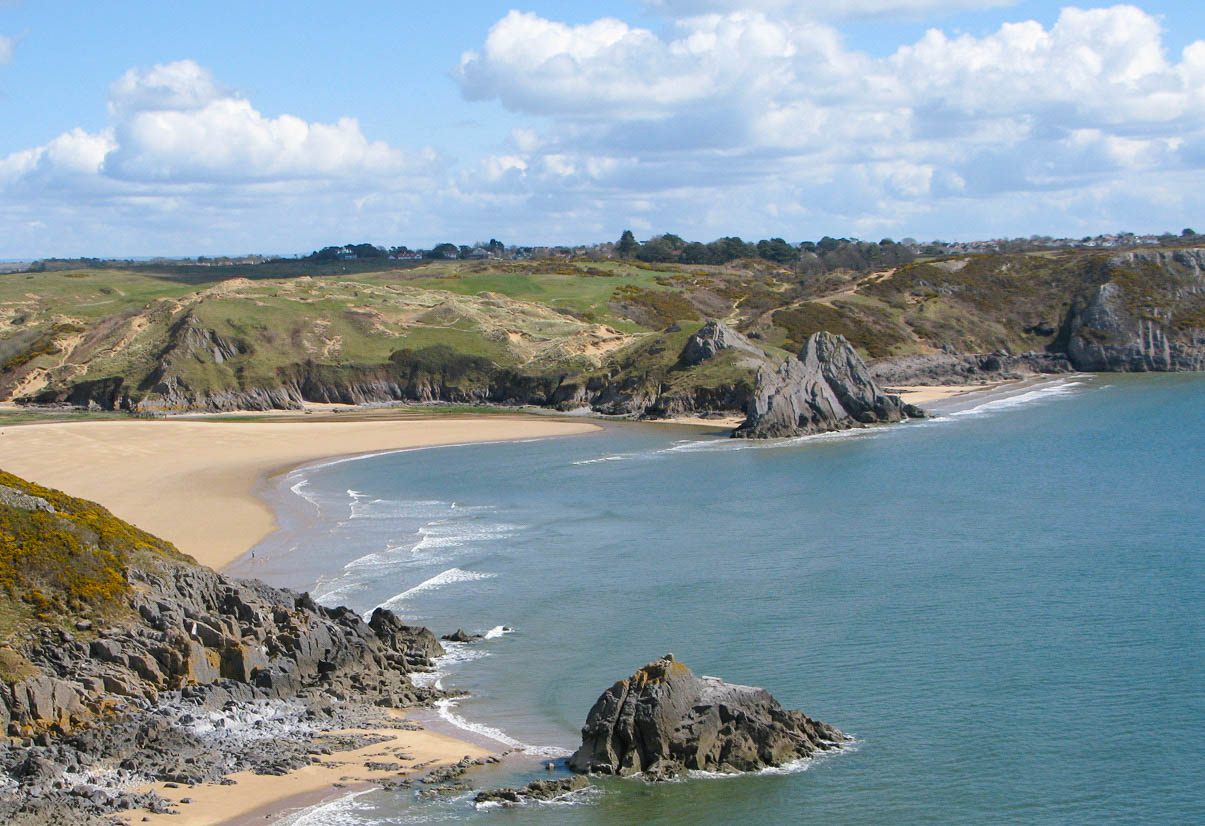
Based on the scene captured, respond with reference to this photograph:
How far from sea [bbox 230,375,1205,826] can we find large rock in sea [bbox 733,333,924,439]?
933cm

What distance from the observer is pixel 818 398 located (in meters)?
73.6


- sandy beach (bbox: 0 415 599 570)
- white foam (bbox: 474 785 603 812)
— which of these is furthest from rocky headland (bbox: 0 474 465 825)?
sandy beach (bbox: 0 415 599 570)

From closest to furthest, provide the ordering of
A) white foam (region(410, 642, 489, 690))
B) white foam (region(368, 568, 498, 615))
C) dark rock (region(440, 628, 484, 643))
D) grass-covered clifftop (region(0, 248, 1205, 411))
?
white foam (region(410, 642, 489, 690)) → dark rock (region(440, 628, 484, 643)) → white foam (region(368, 568, 498, 615)) → grass-covered clifftop (region(0, 248, 1205, 411))

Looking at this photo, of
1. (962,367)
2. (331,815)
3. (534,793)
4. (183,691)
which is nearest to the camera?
(331,815)

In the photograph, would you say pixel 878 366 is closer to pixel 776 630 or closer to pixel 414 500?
pixel 414 500

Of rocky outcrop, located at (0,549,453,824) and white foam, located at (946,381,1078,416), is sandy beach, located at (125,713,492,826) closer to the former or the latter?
rocky outcrop, located at (0,549,453,824)

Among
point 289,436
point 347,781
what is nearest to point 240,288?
point 289,436

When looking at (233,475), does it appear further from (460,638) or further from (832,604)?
(832,604)

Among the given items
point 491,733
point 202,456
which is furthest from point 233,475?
point 491,733

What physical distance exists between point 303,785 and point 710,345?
6863 cm

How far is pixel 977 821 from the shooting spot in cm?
1870

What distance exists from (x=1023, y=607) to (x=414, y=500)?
27.4 meters

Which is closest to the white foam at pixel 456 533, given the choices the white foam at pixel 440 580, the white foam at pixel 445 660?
the white foam at pixel 440 580

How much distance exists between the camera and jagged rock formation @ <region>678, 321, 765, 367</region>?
8656cm
